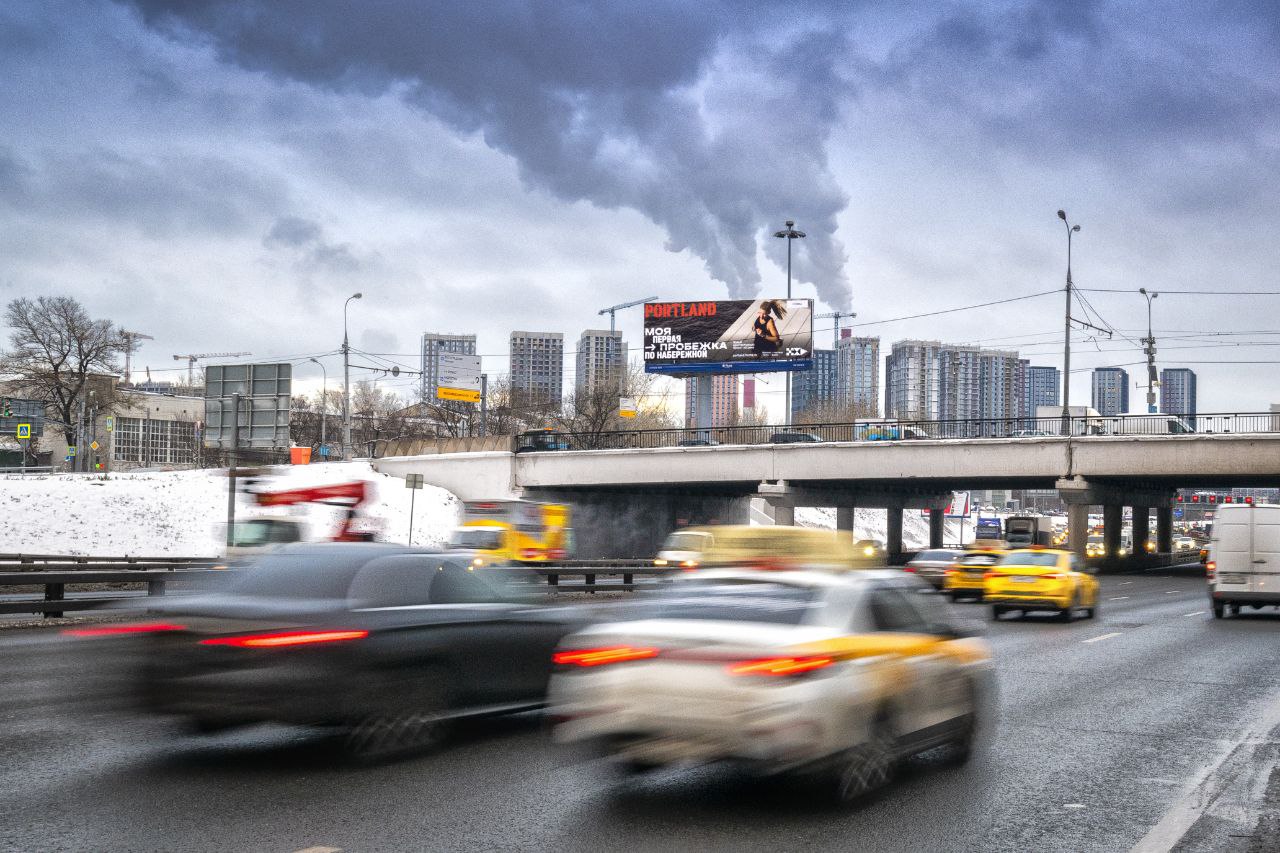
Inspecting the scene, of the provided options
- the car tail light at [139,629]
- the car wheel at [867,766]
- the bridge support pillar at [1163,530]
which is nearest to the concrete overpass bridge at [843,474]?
the bridge support pillar at [1163,530]

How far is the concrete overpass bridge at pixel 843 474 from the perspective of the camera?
46562 millimetres

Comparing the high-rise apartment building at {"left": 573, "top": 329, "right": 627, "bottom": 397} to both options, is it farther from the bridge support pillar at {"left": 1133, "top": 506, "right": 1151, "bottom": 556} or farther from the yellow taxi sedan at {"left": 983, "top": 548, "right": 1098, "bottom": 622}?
the yellow taxi sedan at {"left": 983, "top": 548, "right": 1098, "bottom": 622}

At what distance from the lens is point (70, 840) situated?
6.00 meters

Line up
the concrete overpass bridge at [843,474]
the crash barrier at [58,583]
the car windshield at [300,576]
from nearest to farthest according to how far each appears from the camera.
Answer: the car windshield at [300,576]
the crash barrier at [58,583]
the concrete overpass bridge at [843,474]

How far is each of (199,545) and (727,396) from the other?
448 feet

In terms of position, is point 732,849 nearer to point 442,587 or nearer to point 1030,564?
point 442,587

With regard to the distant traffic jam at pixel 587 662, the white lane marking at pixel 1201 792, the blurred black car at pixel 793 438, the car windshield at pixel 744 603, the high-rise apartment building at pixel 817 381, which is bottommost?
the white lane marking at pixel 1201 792

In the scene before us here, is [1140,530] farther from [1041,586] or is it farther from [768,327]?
[1041,586]

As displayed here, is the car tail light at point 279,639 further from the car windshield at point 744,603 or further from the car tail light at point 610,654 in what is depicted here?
the car windshield at point 744,603

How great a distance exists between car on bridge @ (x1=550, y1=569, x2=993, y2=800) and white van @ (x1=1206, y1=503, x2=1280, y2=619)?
17.6 metres

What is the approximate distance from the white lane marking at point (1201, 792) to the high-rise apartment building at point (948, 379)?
134 meters

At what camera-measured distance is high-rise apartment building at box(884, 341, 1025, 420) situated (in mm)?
147125

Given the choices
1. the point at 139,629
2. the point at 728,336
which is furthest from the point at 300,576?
the point at 728,336

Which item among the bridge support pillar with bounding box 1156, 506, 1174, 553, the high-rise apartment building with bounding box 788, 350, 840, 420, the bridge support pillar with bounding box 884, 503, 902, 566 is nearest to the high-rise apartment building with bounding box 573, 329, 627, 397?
the high-rise apartment building with bounding box 788, 350, 840, 420
